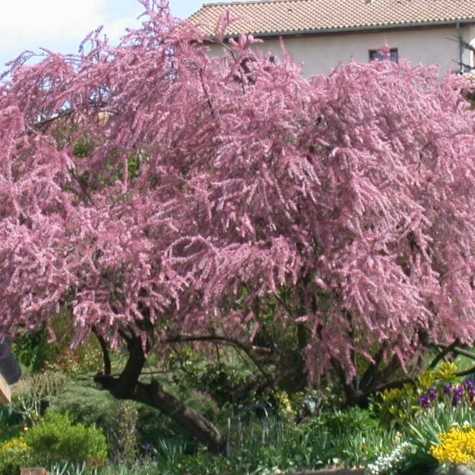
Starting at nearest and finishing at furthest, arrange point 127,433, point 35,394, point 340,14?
1. point 127,433
2. point 35,394
3. point 340,14

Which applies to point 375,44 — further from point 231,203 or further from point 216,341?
point 231,203

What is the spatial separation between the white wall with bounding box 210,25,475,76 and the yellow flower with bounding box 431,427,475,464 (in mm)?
35536

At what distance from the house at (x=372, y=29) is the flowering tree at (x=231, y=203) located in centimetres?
3370

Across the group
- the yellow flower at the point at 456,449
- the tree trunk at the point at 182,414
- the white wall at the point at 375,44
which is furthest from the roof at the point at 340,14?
the yellow flower at the point at 456,449

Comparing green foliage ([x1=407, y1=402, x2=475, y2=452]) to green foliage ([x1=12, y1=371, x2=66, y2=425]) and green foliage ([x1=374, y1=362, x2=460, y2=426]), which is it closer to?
green foliage ([x1=374, y1=362, x2=460, y2=426])

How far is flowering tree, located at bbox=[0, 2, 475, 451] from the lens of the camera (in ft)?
31.9

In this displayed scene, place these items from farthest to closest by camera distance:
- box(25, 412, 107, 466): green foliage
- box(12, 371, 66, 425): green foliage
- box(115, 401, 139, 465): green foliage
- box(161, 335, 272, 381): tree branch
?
box(12, 371, 66, 425): green foliage → box(115, 401, 139, 465): green foliage → box(25, 412, 107, 466): green foliage → box(161, 335, 272, 381): tree branch

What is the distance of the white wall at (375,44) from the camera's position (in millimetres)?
45156

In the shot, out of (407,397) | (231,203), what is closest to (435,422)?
(407,397)

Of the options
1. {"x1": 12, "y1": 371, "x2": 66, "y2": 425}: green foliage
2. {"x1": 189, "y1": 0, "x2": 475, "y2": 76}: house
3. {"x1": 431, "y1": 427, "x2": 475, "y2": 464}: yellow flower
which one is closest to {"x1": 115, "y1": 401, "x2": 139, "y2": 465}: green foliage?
{"x1": 12, "y1": 371, "x2": 66, "y2": 425}: green foliage

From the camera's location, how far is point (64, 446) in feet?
36.9

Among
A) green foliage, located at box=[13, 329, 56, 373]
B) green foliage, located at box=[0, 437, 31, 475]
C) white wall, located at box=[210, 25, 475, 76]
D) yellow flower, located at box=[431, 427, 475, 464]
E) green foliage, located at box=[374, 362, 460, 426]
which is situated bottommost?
green foliage, located at box=[13, 329, 56, 373]

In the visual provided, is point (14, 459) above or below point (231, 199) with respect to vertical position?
below

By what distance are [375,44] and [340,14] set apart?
6.50ft
